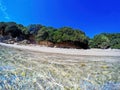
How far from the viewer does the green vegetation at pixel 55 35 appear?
87.9 ft

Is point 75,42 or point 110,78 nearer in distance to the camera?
point 110,78

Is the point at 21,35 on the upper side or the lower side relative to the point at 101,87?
upper

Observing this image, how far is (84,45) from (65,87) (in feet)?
81.5

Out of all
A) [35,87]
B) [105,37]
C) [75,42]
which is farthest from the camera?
[105,37]

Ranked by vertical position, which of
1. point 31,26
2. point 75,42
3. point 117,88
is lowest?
point 117,88

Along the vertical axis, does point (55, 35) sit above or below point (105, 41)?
above

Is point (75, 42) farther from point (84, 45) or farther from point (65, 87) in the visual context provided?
point (65, 87)

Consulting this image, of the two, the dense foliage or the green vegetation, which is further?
the dense foliage

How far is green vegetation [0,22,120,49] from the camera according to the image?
26.8 meters

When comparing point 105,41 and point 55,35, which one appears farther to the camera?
point 105,41

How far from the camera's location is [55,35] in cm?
2689

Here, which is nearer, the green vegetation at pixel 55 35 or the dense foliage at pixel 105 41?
the green vegetation at pixel 55 35

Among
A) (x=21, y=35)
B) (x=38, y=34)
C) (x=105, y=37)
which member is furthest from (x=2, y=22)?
(x=105, y=37)

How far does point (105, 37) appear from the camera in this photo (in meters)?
30.9
